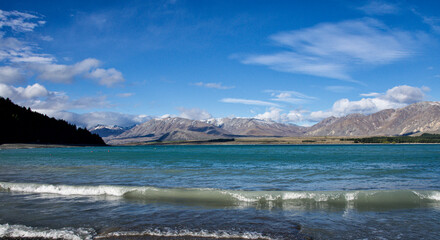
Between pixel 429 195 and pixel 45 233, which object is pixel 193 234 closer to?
pixel 45 233

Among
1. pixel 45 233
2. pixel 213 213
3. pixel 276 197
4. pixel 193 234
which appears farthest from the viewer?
pixel 276 197

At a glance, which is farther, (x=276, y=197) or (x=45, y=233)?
(x=276, y=197)

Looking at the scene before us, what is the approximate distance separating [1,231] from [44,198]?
779 centimetres

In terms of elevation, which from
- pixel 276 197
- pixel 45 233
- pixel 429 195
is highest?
pixel 429 195

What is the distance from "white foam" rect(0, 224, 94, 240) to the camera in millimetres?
12602

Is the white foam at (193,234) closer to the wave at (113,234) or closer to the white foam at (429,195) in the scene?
the wave at (113,234)

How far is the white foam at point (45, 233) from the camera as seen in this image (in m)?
12.6

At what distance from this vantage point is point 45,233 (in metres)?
12.9

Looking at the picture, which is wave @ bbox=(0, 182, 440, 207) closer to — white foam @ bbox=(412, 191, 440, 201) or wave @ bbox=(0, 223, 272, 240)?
white foam @ bbox=(412, 191, 440, 201)

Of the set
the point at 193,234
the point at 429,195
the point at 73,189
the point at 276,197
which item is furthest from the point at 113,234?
the point at 429,195

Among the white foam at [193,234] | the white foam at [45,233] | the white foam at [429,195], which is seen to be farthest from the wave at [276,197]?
the white foam at [45,233]

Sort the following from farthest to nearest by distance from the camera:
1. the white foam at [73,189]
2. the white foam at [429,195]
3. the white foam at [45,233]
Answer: the white foam at [73,189] < the white foam at [429,195] < the white foam at [45,233]

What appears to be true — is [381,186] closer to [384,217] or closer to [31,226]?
[384,217]

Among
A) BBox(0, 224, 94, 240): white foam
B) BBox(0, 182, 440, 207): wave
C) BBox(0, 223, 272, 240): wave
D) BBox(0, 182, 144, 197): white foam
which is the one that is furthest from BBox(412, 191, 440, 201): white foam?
BBox(0, 224, 94, 240): white foam
